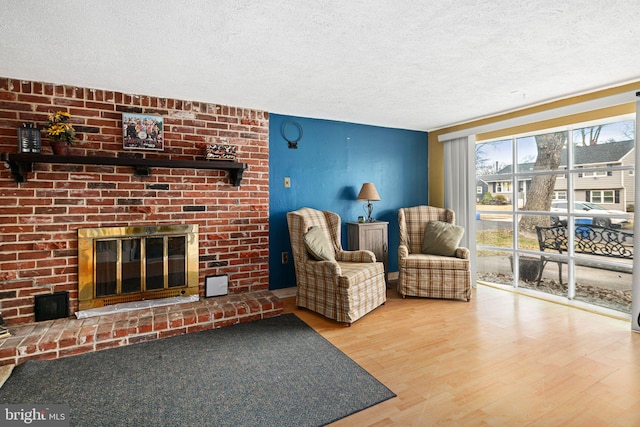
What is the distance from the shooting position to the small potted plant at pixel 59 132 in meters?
2.71

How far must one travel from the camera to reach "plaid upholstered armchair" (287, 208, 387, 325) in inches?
121

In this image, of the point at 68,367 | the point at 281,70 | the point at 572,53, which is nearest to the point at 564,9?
the point at 572,53

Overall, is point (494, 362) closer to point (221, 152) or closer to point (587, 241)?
point (587, 241)

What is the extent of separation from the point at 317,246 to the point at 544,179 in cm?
278

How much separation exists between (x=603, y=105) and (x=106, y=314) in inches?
191

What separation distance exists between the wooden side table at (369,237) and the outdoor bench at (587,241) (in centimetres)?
181

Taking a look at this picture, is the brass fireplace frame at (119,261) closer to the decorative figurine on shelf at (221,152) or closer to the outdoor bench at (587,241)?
the decorative figurine on shelf at (221,152)

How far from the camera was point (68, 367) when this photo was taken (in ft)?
7.58

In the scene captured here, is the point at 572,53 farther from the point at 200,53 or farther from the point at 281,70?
the point at 200,53

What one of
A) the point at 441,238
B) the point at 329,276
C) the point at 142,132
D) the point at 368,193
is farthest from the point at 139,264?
the point at 441,238

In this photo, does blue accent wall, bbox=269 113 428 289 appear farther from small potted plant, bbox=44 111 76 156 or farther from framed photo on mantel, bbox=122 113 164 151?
small potted plant, bbox=44 111 76 156

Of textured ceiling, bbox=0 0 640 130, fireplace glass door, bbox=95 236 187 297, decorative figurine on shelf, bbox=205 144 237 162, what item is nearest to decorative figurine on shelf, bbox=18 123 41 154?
textured ceiling, bbox=0 0 640 130

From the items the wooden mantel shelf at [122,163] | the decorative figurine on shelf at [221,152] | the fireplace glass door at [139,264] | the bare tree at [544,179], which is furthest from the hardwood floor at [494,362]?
the decorative figurine on shelf at [221,152]

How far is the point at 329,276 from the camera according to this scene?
10.4 feet
